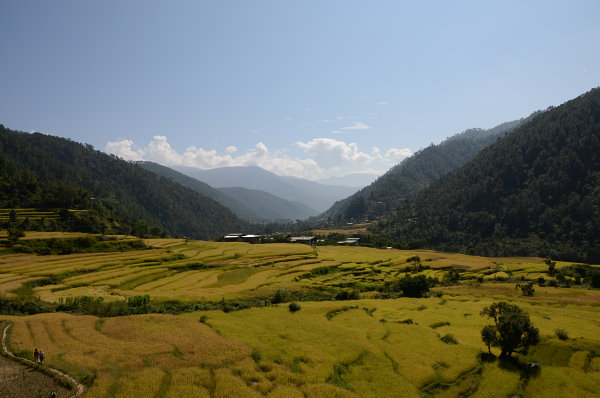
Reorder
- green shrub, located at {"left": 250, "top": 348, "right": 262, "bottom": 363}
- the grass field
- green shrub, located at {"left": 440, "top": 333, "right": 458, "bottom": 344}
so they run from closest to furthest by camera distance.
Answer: the grass field, green shrub, located at {"left": 250, "top": 348, "right": 262, "bottom": 363}, green shrub, located at {"left": 440, "top": 333, "right": 458, "bottom": 344}

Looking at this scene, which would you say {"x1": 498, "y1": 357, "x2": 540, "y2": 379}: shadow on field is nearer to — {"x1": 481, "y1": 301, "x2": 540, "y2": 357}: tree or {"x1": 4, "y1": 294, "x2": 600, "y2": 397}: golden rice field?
{"x1": 4, "y1": 294, "x2": 600, "y2": 397}: golden rice field

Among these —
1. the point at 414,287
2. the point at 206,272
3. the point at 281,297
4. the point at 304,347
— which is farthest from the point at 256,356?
the point at 206,272

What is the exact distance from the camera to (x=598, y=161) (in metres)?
162

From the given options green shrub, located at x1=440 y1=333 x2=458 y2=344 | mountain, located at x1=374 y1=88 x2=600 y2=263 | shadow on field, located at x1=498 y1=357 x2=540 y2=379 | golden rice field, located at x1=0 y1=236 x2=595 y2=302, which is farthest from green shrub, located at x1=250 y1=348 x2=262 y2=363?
mountain, located at x1=374 y1=88 x2=600 y2=263

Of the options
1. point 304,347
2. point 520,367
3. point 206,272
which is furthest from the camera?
point 206,272

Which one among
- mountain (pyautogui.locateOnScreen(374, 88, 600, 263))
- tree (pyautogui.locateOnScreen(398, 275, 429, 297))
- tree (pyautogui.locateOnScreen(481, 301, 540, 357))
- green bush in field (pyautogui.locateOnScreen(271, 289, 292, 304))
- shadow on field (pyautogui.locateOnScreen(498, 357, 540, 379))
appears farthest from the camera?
mountain (pyautogui.locateOnScreen(374, 88, 600, 263))

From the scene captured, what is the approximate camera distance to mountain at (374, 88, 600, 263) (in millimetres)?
137000

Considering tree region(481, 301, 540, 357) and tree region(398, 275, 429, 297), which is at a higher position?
tree region(481, 301, 540, 357)

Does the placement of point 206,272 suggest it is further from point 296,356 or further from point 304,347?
point 296,356

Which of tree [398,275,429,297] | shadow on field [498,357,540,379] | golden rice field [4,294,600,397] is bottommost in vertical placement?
tree [398,275,429,297]

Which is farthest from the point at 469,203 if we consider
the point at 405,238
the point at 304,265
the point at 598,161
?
the point at 304,265

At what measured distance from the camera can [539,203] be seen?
160500mm

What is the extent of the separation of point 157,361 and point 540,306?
50880 mm

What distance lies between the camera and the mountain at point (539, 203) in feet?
449
